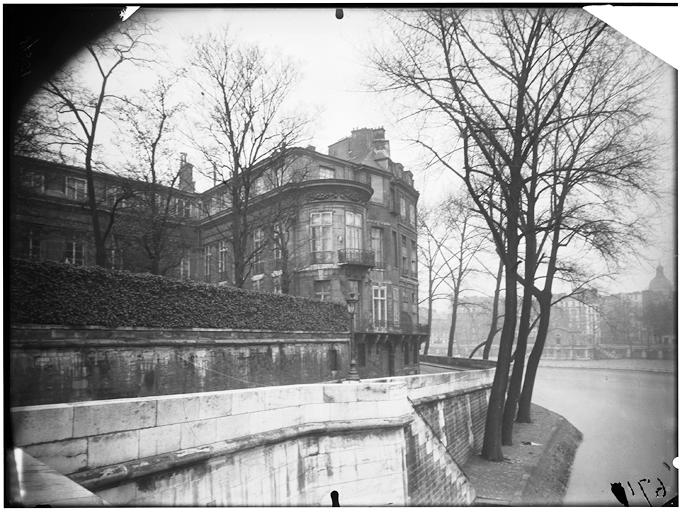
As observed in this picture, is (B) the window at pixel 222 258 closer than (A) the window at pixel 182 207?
No

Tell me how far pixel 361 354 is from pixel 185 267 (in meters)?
5.26

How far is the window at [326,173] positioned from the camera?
9344 millimetres

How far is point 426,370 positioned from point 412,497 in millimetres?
7309

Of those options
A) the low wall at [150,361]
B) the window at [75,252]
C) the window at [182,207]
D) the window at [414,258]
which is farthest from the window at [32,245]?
the window at [414,258]

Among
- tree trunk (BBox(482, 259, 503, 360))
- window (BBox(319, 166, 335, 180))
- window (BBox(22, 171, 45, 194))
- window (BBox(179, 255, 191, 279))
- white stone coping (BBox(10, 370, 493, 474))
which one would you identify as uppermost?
window (BBox(319, 166, 335, 180))

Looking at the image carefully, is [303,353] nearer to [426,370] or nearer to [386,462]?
[426,370]

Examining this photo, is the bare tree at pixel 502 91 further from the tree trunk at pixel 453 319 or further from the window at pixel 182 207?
the window at pixel 182 207

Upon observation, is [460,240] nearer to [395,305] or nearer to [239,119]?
[395,305]

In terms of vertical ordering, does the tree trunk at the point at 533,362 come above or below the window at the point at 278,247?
below

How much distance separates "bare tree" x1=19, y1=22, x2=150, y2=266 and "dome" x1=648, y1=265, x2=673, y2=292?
788 cm

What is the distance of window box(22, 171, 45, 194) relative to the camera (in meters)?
5.65

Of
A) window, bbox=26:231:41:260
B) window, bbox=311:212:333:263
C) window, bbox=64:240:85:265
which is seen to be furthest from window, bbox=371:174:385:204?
window, bbox=26:231:41:260

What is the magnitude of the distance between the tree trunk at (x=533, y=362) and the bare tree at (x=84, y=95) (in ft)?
29.1

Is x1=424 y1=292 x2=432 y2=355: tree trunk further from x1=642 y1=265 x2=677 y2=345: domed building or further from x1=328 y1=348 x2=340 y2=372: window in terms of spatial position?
x1=642 y1=265 x2=677 y2=345: domed building
